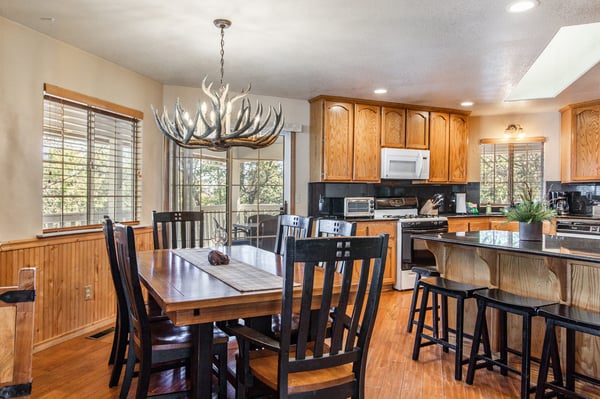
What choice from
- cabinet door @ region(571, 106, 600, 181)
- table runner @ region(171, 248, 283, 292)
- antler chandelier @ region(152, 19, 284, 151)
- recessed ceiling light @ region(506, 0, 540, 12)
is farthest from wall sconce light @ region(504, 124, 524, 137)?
table runner @ region(171, 248, 283, 292)

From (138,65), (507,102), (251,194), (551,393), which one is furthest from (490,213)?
(138,65)

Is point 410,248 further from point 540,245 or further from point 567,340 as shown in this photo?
point 567,340

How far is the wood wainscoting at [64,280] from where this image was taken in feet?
9.87

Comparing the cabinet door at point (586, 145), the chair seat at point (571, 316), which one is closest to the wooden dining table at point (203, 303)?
the chair seat at point (571, 316)

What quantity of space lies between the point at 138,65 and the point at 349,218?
2906 mm

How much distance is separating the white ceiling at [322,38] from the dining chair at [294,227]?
1.38 meters

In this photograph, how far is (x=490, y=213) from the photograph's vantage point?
599 cm

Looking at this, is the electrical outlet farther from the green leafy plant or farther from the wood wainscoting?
the green leafy plant

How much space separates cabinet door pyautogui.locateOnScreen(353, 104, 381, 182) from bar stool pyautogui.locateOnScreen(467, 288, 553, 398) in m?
2.70

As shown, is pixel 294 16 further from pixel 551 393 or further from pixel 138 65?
pixel 551 393

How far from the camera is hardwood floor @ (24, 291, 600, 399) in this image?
8.17ft

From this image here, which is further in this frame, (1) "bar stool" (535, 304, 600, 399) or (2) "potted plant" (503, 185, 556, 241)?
(2) "potted plant" (503, 185, 556, 241)

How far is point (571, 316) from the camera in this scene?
82.7 inches

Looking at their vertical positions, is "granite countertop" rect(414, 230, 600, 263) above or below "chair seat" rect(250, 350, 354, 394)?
above
